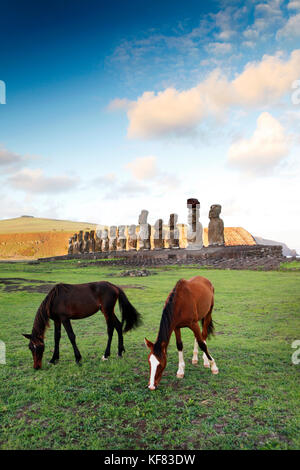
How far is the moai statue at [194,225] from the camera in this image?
33844 millimetres

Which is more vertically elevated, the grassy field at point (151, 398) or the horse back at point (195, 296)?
the horse back at point (195, 296)

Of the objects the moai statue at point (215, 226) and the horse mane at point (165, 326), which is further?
the moai statue at point (215, 226)

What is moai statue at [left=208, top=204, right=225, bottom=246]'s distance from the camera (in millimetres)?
33844

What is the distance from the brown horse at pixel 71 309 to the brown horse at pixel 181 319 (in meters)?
1.45

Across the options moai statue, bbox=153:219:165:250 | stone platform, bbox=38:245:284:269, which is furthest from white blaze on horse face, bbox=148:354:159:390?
moai statue, bbox=153:219:165:250

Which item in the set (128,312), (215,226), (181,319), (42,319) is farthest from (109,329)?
(215,226)

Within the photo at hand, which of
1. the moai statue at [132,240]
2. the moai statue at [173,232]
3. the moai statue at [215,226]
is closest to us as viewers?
the moai statue at [215,226]

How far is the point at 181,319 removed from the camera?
495 cm

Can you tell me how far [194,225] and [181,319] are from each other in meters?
29.7

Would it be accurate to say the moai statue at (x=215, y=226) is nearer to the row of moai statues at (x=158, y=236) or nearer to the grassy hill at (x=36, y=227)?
the row of moai statues at (x=158, y=236)

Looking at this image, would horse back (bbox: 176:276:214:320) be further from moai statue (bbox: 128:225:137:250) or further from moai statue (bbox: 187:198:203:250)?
moai statue (bbox: 128:225:137:250)

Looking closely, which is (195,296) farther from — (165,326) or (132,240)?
(132,240)

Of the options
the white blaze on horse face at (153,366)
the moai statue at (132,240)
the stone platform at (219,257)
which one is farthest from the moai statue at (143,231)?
the white blaze on horse face at (153,366)

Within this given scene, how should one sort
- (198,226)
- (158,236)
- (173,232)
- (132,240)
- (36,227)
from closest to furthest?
1. (198,226)
2. (173,232)
3. (158,236)
4. (132,240)
5. (36,227)
